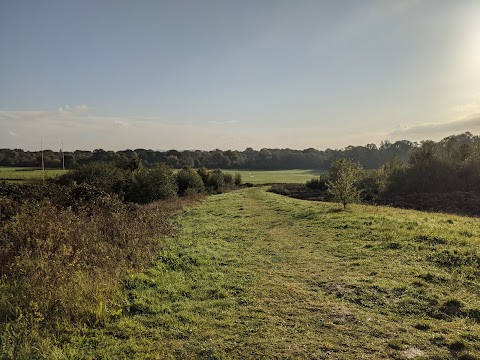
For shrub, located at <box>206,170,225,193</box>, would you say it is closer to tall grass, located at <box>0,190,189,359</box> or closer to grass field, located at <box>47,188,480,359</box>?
grass field, located at <box>47,188,480,359</box>

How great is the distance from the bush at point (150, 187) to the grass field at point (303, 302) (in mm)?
28472

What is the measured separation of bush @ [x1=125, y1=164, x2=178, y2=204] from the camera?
39625 mm

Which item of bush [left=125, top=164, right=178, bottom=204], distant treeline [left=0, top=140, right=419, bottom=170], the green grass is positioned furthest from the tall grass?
distant treeline [left=0, top=140, right=419, bottom=170]

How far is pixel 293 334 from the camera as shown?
5215 mm

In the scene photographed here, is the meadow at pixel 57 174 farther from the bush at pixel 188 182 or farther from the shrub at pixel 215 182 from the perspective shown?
the bush at pixel 188 182

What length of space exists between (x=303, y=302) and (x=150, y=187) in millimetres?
35545

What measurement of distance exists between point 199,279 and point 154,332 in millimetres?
2714

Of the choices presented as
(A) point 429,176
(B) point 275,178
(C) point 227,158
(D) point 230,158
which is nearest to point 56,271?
(A) point 429,176

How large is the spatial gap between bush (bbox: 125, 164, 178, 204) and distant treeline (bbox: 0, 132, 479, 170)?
3094 centimetres

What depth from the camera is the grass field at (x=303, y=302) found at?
482cm

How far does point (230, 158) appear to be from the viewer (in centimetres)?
12094

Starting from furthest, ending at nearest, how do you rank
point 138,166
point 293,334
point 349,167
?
point 138,166, point 349,167, point 293,334

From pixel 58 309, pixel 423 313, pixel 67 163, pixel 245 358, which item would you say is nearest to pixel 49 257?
pixel 58 309

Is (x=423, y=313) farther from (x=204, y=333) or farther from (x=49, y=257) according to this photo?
(x=49, y=257)
